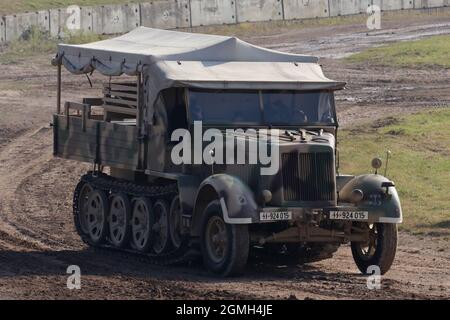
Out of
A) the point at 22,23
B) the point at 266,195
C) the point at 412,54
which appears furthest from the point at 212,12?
the point at 266,195

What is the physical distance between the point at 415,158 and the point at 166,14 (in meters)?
22.7

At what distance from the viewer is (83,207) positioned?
20953mm

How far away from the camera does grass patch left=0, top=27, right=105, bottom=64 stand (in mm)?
42969

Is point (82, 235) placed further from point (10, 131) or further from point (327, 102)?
point (10, 131)

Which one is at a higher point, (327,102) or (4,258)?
(327,102)

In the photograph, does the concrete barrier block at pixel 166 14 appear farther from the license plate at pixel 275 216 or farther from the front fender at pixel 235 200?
the license plate at pixel 275 216

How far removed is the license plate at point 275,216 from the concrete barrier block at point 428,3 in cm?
3779

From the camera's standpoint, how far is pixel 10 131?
1227 inches

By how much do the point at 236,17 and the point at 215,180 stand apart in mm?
32461

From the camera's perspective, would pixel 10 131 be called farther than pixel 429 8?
No

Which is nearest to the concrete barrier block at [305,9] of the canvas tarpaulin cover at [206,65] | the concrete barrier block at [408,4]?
the concrete barrier block at [408,4]

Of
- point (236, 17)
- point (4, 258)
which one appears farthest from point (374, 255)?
point (236, 17)

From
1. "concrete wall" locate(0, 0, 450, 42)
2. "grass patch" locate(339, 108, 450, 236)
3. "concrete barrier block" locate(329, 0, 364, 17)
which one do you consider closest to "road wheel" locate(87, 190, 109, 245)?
"grass patch" locate(339, 108, 450, 236)

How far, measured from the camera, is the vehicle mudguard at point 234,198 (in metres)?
16.1
